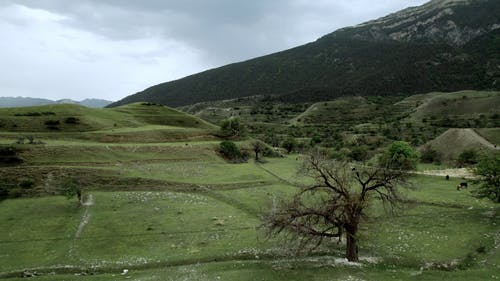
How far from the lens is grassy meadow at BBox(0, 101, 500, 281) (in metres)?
32.0

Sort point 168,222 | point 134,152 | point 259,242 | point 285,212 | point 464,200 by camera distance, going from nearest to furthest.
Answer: point 285,212 → point 259,242 → point 168,222 → point 464,200 → point 134,152

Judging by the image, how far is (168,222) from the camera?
44.7 m

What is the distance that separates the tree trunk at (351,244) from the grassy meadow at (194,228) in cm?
94

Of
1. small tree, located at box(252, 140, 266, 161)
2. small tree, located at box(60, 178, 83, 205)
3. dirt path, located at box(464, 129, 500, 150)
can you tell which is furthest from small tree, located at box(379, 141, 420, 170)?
small tree, located at box(60, 178, 83, 205)

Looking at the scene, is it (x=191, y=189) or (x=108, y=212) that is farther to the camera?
(x=191, y=189)

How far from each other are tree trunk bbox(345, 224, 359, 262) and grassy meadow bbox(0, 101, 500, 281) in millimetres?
938

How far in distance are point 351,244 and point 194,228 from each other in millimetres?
16807

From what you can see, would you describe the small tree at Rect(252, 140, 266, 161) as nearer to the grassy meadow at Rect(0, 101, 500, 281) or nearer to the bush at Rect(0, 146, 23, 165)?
the grassy meadow at Rect(0, 101, 500, 281)

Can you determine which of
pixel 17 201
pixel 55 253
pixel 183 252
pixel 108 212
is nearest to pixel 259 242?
pixel 183 252

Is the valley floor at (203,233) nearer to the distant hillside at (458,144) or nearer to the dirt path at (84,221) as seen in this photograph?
the dirt path at (84,221)

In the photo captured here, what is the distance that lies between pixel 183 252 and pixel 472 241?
25.1 metres

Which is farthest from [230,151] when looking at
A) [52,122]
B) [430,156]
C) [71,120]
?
[430,156]

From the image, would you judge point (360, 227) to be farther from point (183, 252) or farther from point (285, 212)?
point (183, 252)

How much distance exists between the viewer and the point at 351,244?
32250 millimetres
